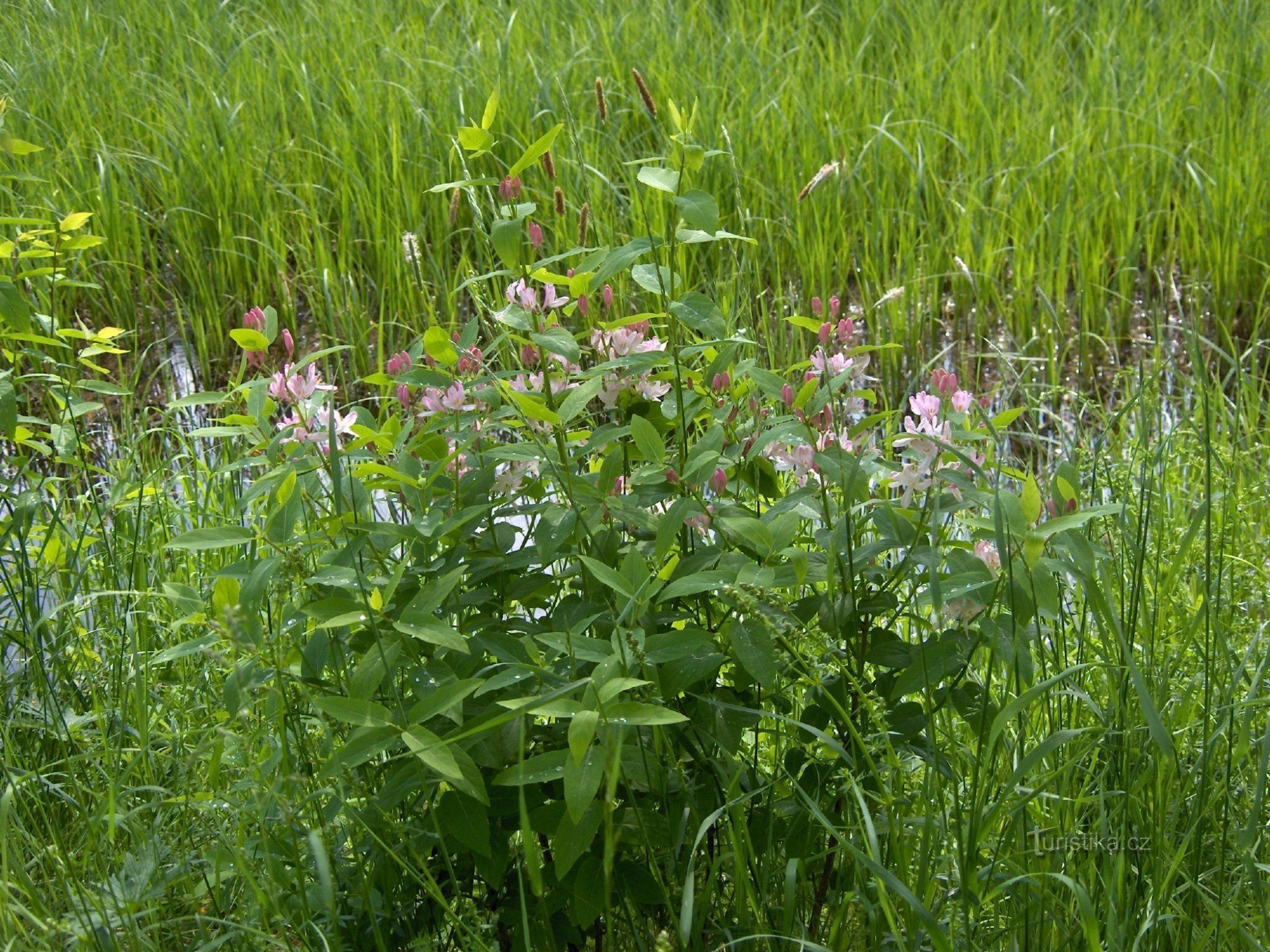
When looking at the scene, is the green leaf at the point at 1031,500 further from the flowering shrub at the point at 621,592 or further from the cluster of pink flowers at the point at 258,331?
the cluster of pink flowers at the point at 258,331

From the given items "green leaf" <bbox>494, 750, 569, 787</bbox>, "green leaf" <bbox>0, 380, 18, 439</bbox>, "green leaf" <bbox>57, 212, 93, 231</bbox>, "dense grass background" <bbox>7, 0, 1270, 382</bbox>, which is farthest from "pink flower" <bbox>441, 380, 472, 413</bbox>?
"dense grass background" <bbox>7, 0, 1270, 382</bbox>

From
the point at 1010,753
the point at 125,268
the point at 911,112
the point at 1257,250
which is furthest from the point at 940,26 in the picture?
the point at 1010,753

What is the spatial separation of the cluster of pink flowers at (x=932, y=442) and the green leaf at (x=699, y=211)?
29 cm

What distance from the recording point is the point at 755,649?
1.16 m

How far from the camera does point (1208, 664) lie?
1.31 metres

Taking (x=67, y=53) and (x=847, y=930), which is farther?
(x=67, y=53)

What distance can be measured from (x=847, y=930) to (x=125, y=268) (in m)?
2.98

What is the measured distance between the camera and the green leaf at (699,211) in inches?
48.6

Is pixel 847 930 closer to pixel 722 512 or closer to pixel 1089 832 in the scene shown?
pixel 1089 832

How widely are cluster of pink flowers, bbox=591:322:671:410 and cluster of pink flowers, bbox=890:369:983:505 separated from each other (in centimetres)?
30

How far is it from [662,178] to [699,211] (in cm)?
5

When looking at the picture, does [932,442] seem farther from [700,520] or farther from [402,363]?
[402,363]

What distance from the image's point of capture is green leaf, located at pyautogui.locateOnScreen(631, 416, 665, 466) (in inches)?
49.1

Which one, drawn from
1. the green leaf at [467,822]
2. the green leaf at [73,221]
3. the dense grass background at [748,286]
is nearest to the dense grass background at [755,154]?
the dense grass background at [748,286]
